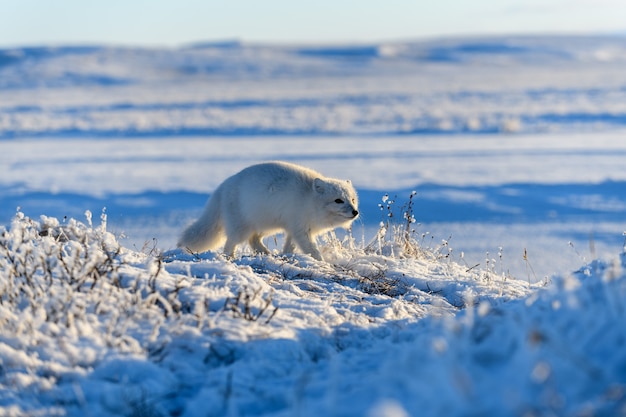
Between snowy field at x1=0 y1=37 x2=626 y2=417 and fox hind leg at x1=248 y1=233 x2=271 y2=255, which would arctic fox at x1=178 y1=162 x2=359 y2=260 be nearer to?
fox hind leg at x1=248 y1=233 x2=271 y2=255

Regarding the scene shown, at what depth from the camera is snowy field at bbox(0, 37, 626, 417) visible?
2396 mm

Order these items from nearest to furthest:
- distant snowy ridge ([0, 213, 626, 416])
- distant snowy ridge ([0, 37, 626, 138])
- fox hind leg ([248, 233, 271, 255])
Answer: distant snowy ridge ([0, 213, 626, 416])
fox hind leg ([248, 233, 271, 255])
distant snowy ridge ([0, 37, 626, 138])

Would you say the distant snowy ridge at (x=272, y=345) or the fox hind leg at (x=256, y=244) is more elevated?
the distant snowy ridge at (x=272, y=345)

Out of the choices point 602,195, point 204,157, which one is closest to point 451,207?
point 602,195

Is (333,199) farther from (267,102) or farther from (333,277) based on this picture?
(267,102)

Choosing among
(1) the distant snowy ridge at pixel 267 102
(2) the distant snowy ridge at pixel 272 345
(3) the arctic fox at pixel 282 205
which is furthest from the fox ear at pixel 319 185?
(1) the distant snowy ridge at pixel 267 102

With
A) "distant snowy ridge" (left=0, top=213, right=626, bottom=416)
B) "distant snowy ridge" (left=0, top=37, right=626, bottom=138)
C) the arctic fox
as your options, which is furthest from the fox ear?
"distant snowy ridge" (left=0, top=37, right=626, bottom=138)

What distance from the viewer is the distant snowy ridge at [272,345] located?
7.21 ft

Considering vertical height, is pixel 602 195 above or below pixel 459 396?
below

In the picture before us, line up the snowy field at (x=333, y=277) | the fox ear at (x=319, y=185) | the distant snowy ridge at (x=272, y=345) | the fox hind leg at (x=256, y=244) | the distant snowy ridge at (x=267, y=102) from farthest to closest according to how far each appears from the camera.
Result: the distant snowy ridge at (x=267, y=102), the fox hind leg at (x=256, y=244), the fox ear at (x=319, y=185), the snowy field at (x=333, y=277), the distant snowy ridge at (x=272, y=345)

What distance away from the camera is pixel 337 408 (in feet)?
8.14

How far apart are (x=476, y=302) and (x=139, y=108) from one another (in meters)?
27.8

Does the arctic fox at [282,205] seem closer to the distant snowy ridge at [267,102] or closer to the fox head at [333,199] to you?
the fox head at [333,199]

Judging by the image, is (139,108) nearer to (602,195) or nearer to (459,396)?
(602,195)
